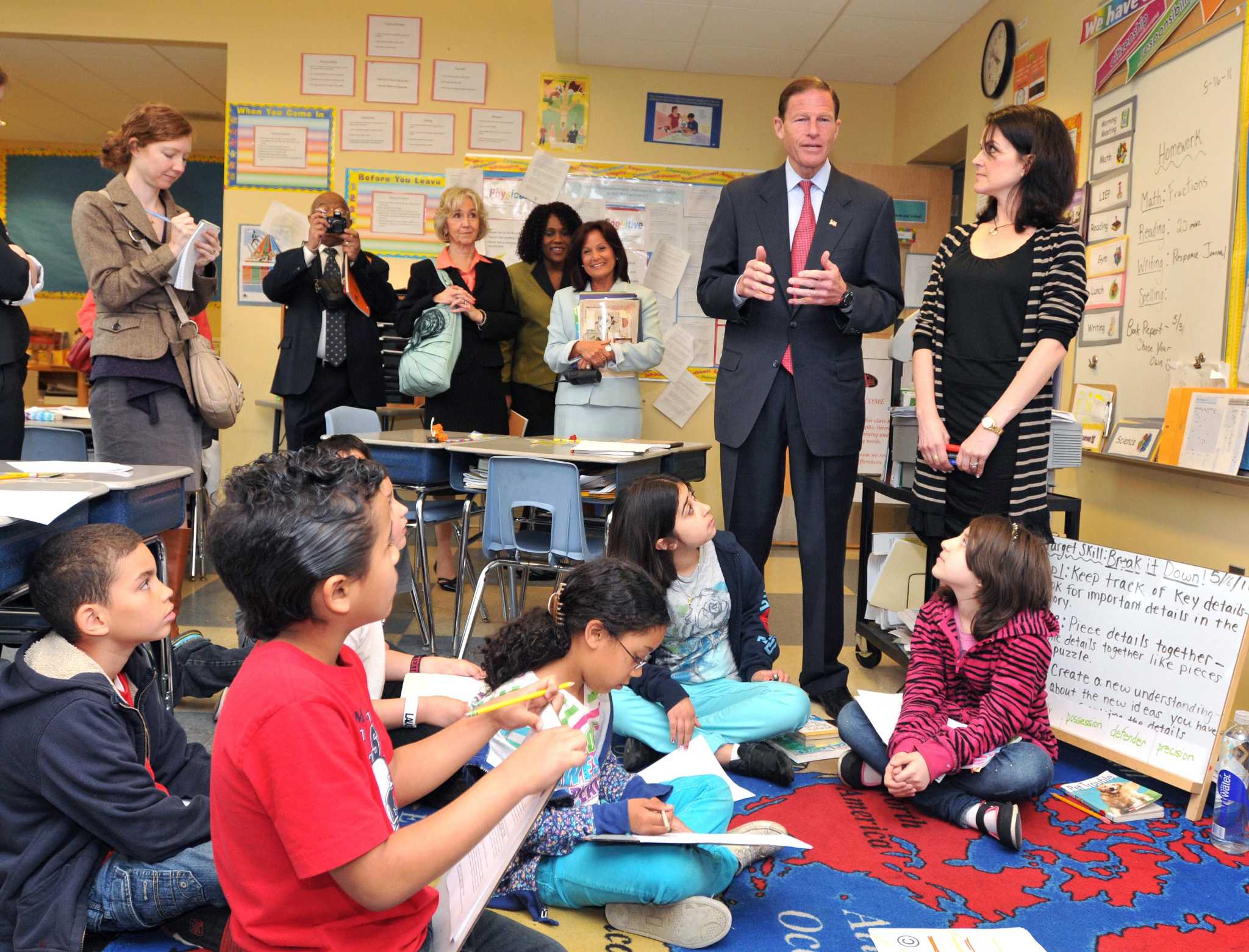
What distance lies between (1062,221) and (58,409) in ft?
12.5

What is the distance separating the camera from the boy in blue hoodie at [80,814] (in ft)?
4.86

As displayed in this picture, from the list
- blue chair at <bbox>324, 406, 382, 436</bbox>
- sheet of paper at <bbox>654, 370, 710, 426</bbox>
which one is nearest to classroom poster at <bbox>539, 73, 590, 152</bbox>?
sheet of paper at <bbox>654, 370, 710, 426</bbox>

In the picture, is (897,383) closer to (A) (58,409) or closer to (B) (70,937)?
(A) (58,409)

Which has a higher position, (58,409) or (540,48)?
(540,48)

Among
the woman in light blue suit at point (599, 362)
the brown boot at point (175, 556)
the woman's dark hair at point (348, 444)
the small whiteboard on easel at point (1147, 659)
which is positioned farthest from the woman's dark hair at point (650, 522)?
the woman in light blue suit at point (599, 362)

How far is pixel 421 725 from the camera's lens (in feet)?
6.55

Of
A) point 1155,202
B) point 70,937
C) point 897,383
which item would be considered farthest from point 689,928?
point 897,383

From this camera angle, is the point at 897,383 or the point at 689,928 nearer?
the point at 689,928

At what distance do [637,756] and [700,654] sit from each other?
31 centimetres

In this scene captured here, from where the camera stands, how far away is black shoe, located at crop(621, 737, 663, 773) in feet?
7.78

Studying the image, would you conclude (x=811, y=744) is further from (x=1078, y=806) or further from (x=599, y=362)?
(x=599, y=362)

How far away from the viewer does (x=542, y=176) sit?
571cm

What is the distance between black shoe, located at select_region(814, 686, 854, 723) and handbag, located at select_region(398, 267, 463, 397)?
1974mm

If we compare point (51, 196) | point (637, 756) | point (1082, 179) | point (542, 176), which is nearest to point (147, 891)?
point (637, 756)
